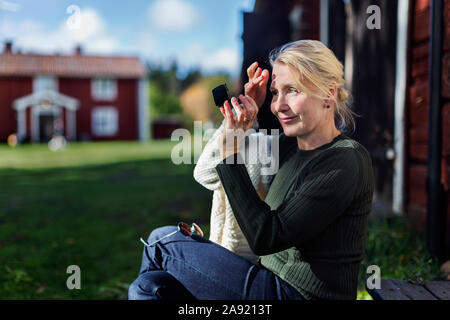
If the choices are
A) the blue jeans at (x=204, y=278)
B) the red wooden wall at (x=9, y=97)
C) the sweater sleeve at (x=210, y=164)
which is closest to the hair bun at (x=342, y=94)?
the sweater sleeve at (x=210, y=164)

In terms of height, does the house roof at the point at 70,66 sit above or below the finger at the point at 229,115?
above

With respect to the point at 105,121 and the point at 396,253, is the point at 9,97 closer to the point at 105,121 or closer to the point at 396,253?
the point at 105,121

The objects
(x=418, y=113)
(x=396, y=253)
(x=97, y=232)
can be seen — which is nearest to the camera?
(x=396, y=253)

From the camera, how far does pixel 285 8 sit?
7883 mm

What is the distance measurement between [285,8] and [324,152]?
688cm

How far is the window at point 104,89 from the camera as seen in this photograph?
3366cm

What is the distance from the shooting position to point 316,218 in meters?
1.45

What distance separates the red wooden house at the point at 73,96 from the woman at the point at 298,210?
31842 millimetres

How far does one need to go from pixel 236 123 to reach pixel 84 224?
449cm

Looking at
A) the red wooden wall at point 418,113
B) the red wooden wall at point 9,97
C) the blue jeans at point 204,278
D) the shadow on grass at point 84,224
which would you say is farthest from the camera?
the red wooden wall at point 9,97

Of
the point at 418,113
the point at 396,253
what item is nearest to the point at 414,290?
the point at 396,253

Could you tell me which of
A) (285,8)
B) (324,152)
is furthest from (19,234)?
(285,8)

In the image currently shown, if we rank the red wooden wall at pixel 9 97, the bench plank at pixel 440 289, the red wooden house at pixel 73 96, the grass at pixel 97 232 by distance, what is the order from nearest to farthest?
the bench plank at pixel 440 289 < the grass at pixel 97 232 < the red wooden wall at pixel 9 97 < the red wooden house at pixel 73 96

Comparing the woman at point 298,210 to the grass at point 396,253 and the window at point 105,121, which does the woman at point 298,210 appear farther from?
the window at point 105,121
